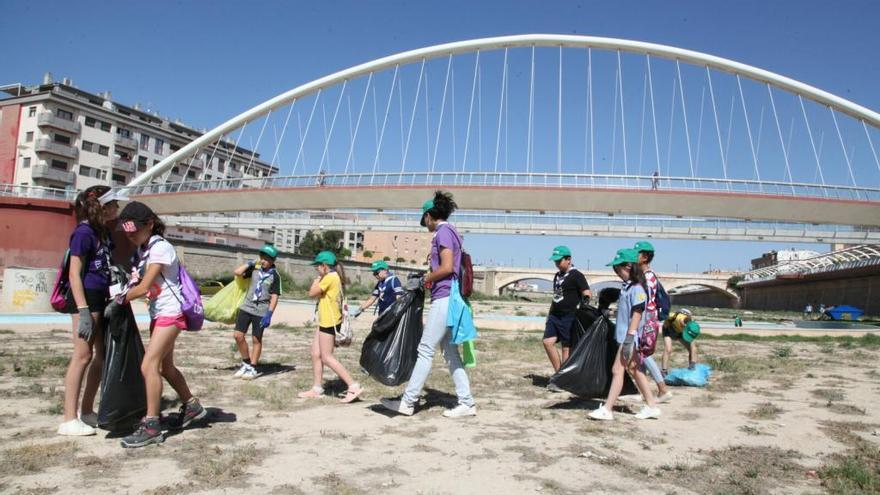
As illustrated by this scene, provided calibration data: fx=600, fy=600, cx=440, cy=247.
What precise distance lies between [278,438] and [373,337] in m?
1.26

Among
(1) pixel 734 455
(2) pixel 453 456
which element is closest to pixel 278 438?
(2) pixel 453 456

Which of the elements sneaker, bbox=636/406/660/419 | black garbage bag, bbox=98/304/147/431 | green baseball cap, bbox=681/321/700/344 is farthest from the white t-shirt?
green baseball cap, bbox=681/321/700/344

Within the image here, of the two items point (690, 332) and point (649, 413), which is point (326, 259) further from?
point (690, 332)

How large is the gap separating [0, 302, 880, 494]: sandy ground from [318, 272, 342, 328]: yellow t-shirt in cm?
69

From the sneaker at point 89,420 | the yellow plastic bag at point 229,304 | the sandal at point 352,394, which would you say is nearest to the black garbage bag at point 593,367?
the sandal at point 352,394

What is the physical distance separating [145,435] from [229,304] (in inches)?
→ 124

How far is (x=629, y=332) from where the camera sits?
184 inches

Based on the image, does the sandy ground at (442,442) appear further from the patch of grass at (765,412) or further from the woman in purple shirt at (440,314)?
the woman in purple shirt at (440,314)

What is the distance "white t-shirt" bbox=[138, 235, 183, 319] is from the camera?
12.0ft

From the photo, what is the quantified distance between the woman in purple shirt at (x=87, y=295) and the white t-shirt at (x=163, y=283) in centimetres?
34

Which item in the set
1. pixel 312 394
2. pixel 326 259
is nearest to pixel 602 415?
pixel 312 394

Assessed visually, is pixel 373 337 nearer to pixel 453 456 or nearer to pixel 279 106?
pixel 453 456

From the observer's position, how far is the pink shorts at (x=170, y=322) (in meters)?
3.66

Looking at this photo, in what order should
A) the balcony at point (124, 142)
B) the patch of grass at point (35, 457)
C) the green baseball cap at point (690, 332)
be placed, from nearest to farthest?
the patch of grass at point (35, 457) < the green baseball cap at point (690, 332) < the balcony at point (124, 142)
